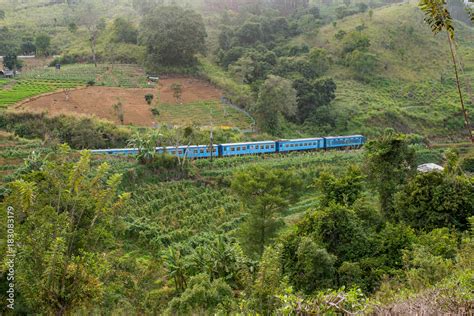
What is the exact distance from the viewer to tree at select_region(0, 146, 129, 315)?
860cm

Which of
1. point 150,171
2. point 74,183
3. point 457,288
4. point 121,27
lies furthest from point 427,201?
point 121,27

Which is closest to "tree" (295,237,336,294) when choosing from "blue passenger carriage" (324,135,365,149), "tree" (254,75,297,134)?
"blue passenger carriage" (324,135,365,149)

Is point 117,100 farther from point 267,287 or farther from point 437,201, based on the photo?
point 267,287

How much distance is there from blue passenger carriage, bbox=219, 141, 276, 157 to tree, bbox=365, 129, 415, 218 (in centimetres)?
1536

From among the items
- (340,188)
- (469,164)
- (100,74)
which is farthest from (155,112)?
(340,188)

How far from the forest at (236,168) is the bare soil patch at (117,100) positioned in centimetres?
33

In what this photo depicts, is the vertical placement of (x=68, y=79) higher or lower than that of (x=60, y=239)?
lower

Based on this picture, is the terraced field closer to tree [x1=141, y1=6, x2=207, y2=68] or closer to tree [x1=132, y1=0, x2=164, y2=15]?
tree [x1=141, y1=6, x2=207, y2=68]

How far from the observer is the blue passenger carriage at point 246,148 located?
34031mm

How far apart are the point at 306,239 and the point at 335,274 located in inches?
58.7

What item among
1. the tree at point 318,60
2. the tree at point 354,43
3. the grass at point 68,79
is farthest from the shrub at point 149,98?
the tree at point 354,43

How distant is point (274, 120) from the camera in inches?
1672

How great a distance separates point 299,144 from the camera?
37531 millimetres

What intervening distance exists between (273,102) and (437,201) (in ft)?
82.5
